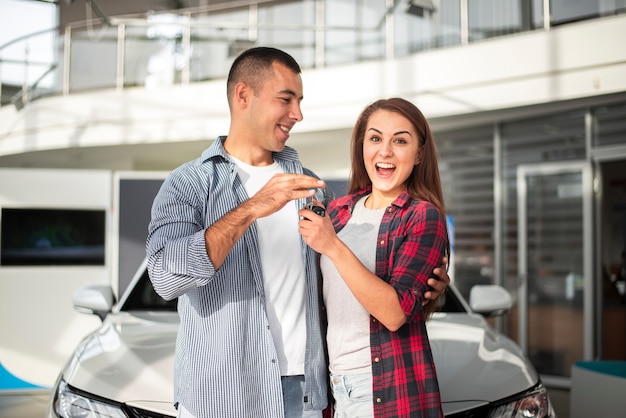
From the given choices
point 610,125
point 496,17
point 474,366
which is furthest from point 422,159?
point 496,17

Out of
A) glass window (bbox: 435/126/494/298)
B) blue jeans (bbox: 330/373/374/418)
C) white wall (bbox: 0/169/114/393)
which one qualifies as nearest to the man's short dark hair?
blue jeans (bbox: 330/373/374/418)

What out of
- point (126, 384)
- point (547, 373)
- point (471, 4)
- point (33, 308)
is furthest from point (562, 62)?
point (126, 384)

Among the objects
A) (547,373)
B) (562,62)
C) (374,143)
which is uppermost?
(562,62)

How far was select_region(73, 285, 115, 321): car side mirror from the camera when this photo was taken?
307 cm

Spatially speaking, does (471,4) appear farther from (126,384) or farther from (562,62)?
(126,384)

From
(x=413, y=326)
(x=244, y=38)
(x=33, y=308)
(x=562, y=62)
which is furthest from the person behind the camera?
(x=244, y=38)

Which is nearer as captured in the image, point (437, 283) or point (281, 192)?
point (281, 192)

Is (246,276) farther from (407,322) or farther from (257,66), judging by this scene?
(257,66)

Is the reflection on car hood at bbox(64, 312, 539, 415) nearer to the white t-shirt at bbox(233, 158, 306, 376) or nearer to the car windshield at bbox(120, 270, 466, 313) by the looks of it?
the car windshield at bbox(120, 270, 466, 313)

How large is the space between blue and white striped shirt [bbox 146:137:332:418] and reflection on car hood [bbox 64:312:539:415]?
0.60m

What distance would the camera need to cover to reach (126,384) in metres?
2.31

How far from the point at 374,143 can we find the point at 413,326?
0.42 metres

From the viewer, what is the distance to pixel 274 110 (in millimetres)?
1813

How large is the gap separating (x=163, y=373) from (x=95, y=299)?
877 millimetres
